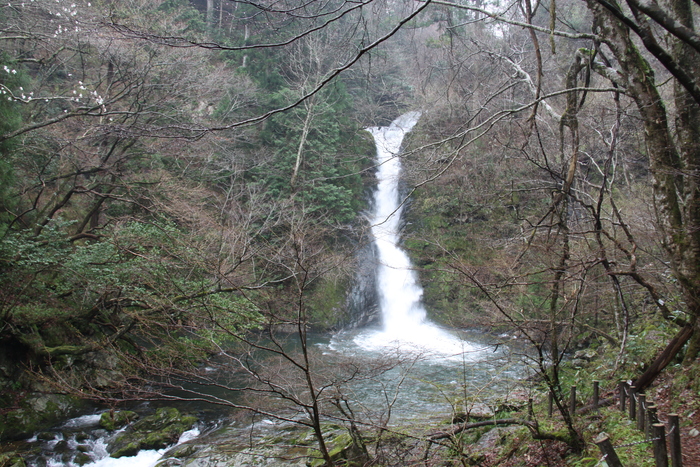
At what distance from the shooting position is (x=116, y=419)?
7.49m

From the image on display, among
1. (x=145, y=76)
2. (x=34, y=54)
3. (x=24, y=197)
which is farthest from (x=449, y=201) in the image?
(x=34, y=54)

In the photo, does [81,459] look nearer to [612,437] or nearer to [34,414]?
[34,414]

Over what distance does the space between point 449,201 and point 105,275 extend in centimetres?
1195

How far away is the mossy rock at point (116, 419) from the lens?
7242mm

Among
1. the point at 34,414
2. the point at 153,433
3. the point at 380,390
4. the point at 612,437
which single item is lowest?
the point at 380,390

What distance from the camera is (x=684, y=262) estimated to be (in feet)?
11.7

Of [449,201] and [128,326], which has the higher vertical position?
[449,201]

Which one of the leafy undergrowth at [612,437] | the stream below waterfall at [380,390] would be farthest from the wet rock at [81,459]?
the leafy undergrowth at [612,437]

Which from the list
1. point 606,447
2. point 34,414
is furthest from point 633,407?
point 34,414

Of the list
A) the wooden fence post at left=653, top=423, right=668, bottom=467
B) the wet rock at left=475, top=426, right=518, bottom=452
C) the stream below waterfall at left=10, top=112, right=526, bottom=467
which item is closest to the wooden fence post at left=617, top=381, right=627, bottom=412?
the stream below waterfall at left=10, top=112, right=526, bottom=467

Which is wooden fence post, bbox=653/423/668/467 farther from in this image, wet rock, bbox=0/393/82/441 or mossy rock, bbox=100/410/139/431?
wet rock, bbox=0/393/82/441

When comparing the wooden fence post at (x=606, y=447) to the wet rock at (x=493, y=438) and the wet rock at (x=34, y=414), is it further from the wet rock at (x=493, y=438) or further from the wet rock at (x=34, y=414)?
the wet rock at (x=34, y=414)

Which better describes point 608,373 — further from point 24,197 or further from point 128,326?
point 24,197

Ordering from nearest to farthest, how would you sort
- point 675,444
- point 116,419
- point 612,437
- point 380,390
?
1. point 675,444
2. point 612,437
3. point 116,419
4. point 380,390
